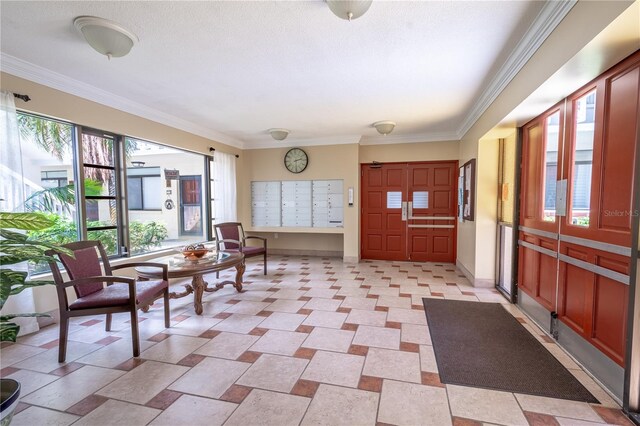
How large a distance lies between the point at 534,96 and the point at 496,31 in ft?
2.19

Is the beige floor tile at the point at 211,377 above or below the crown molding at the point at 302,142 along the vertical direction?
below

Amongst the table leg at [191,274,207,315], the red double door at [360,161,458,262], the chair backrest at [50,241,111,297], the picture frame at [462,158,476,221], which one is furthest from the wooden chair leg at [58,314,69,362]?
the red double door at [360,161,458,262]

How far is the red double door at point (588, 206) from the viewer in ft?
5.87

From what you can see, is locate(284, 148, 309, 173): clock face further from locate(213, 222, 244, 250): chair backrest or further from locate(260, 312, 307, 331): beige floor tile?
locate(260, 312, 307, 331): beige floor tile

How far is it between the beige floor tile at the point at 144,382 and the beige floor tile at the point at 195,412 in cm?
22

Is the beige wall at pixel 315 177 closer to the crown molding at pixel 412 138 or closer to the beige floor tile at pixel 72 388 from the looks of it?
the crown molding at pixel 412 138

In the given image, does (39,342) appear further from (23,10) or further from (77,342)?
(23,10)

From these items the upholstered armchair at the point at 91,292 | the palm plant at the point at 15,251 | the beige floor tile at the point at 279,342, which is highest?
the palm plant at the point at 15,251

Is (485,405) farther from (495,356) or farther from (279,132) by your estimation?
(279,132)

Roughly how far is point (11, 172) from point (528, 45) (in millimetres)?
4591

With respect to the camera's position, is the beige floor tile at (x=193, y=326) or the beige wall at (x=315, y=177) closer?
the beige floor tile at (x=193, y=326)

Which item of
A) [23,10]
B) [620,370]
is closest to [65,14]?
[23,10]

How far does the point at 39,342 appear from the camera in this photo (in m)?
2.55

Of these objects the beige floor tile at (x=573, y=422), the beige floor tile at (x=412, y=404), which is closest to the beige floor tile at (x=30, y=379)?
the beige floor tile at (x=412, y=404)
